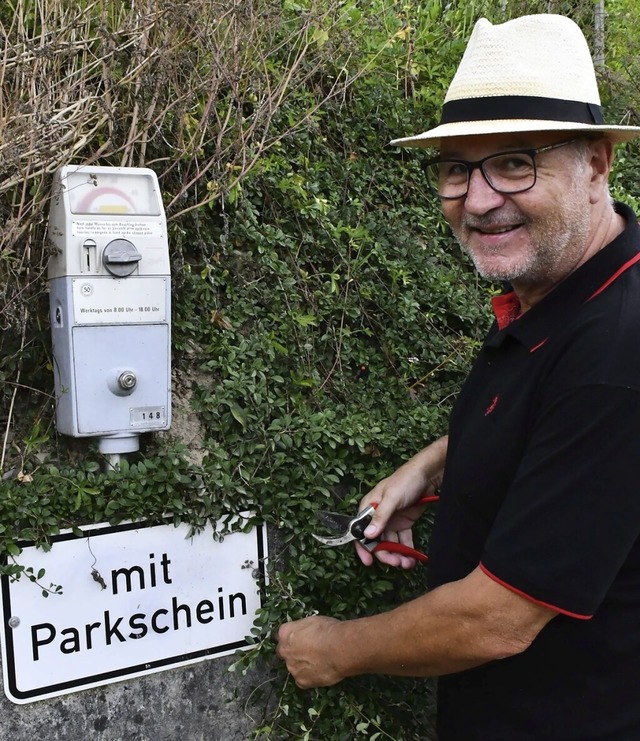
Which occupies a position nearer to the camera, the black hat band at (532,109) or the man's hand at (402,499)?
the black hat band at (532,109)

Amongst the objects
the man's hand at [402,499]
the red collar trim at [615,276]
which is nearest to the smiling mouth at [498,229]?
the red collar trim at [615,276]

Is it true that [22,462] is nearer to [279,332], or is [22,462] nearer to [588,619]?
[279,332]

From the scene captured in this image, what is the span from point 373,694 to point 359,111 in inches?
101

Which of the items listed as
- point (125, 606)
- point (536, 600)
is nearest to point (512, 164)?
point (536, 600)

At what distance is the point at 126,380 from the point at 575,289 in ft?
3.92

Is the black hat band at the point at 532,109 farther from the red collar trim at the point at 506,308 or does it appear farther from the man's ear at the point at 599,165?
the red collar trim at the point at 506,308

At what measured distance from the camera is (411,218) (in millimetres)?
3645

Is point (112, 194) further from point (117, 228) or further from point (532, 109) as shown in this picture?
point (532, 109)

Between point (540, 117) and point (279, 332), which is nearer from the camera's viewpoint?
point (540, 117)

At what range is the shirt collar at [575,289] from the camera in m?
1.79

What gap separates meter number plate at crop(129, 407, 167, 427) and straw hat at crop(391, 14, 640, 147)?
107 cm

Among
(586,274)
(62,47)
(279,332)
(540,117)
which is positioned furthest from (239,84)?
(586,274)

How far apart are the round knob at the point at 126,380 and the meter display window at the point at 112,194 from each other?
0.45m

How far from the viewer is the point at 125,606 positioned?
233cm
